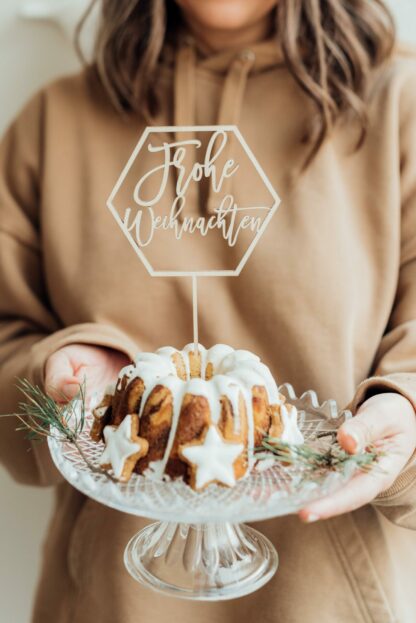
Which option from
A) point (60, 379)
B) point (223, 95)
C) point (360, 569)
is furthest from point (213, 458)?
point (223, 95)

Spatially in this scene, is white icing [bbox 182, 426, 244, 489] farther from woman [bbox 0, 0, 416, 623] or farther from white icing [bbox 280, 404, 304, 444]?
woman [bbox 0, 0, 416, 623]

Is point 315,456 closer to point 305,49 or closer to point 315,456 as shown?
point 315,456

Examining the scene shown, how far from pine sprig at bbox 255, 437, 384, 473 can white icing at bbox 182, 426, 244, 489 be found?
0.03 meters

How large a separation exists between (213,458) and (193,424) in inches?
1.7

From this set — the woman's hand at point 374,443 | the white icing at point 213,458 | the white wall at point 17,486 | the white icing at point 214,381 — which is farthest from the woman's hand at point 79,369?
the white wall at point 17,486

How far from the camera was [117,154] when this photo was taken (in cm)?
122

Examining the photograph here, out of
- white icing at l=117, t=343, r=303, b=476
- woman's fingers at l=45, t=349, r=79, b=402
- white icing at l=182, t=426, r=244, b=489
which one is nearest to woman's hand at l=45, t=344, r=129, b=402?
woman's fingers at l=45, t=349, r=79, b=402

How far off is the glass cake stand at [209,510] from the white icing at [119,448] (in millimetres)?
16

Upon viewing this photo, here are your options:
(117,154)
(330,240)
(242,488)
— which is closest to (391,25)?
(330,240)

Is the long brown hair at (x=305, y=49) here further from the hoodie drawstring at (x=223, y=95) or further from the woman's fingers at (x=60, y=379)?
the woman's fingers at (x=60, y=379)

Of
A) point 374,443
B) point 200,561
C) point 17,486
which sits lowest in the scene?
point 17,486

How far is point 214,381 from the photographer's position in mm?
790

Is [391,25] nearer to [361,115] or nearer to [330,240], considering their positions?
[361,115]

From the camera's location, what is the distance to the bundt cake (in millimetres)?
743
